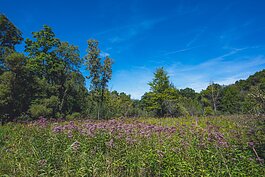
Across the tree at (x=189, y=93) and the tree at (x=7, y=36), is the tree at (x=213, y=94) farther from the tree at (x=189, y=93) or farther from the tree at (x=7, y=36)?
the tree at (x=189, y=93)

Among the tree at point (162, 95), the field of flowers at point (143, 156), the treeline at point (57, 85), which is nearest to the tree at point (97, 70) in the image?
the treeline at point (57, 85)

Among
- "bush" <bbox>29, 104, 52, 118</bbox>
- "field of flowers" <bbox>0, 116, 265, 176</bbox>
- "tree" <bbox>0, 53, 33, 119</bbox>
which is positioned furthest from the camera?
"bush" <bbox>29, 104, 52, 118</bbox>

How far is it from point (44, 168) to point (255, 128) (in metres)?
4.44

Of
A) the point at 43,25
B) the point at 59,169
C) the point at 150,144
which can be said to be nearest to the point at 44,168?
the point at 59,169

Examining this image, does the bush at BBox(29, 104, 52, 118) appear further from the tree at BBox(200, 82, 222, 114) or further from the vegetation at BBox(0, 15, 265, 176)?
the tree at BBox(200, 82, 222, 114)

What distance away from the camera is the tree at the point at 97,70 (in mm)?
25406

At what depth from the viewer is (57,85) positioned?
20.2 m

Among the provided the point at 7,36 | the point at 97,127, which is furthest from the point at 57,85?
the point at 97,127

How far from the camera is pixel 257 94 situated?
3.42m

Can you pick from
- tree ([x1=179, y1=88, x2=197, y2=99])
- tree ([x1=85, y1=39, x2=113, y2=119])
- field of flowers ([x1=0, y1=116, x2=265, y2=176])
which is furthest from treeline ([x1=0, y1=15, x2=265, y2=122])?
tree ([x1=179, y1=88, x2=197, y2=99])

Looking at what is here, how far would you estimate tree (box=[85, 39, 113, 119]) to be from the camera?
25.4 meters

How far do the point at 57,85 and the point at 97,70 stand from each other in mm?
7292

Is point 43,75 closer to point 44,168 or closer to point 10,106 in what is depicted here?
point 10,106

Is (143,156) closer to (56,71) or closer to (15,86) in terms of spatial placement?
(15,86)
